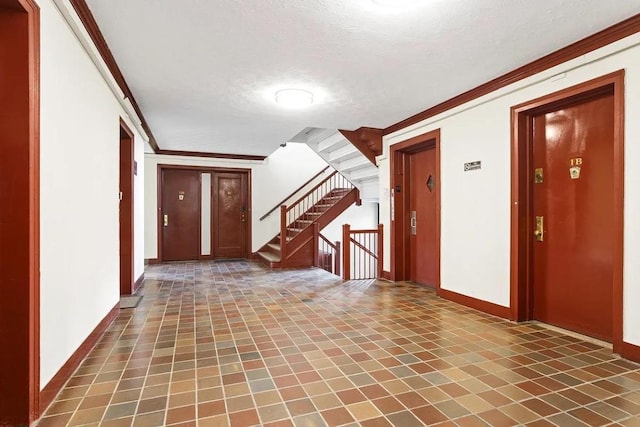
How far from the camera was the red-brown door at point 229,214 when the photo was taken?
8.11 metres

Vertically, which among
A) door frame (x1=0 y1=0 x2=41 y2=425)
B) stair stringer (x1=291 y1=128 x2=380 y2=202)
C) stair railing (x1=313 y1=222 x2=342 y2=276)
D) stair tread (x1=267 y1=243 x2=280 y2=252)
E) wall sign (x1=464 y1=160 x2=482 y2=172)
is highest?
stair stringer (x1=291 y1=128 x2=380 y2=202)

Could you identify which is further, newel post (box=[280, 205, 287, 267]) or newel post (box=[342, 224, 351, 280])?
newel post (box=[280, 205, 287, 267])

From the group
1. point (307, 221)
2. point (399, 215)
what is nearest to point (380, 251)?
point (399, 215)

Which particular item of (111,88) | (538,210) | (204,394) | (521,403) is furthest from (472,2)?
(111,88)

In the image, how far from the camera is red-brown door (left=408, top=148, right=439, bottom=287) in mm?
4934

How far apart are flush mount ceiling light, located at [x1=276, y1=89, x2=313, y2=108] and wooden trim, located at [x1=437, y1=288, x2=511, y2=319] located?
→ 9.62 ft

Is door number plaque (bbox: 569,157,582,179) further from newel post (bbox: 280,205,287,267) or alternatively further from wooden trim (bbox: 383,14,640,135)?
newel post (bbox: 280,205,287,267)

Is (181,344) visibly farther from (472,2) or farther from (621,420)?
(472,2)

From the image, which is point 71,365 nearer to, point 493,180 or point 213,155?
point 493,180

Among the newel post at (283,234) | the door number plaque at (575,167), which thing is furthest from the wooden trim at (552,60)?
the newel post at (283,234)

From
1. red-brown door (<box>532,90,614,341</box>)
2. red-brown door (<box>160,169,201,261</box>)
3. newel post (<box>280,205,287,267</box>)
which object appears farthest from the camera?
red-brown door (<box>160,169,201,261</box>)

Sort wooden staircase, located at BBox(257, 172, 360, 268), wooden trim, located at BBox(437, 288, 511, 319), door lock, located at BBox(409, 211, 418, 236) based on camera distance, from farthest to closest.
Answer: wooden staircase, located at BBox(257, 172, 360, 268)
door lock, located at BBox(409, 211, 418, 236)
wooden trim, located at BBox(437, 288, 511, 319)

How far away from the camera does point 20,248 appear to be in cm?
172

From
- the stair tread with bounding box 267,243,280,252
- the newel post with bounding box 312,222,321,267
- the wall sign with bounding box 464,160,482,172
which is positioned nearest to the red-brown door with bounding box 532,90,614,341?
the wall sign with bounding box 464,160,482,172
